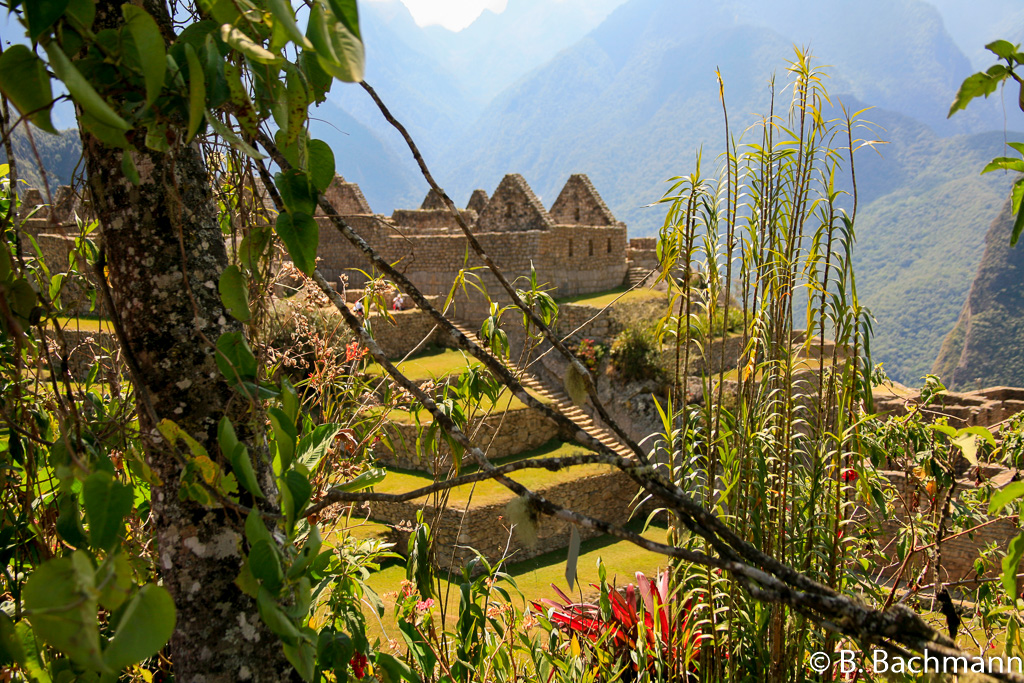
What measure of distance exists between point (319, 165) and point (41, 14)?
0.26 m

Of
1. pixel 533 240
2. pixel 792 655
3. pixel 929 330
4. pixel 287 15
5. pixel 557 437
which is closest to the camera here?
pixel 287 15

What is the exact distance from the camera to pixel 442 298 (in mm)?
11578

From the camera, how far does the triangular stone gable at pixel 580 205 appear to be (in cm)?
1324

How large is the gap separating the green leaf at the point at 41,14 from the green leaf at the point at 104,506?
0.36 meters

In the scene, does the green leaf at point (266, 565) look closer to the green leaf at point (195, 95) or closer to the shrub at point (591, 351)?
the green leaf at point (195, 95)

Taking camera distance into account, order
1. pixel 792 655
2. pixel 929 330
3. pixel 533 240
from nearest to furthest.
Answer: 1. pixel 792 655
2. pixel 533 240
3. pixel 929 330

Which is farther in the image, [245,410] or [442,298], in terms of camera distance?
[442,298]

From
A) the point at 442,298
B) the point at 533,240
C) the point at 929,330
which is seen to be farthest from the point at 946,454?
the point at 929,330

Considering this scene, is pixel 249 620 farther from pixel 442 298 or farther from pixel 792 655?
pixel 442 298

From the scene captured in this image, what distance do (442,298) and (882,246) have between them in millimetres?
37375

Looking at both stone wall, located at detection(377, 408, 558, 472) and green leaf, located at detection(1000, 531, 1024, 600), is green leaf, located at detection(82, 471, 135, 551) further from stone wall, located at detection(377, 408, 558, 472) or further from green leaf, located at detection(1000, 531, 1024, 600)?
stone wall, located at detection(377, 408, 558, 472)

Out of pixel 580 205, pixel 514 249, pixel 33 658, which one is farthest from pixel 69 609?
pixel 580 205

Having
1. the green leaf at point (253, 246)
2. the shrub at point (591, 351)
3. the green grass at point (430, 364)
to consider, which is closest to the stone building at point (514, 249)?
the green grass at point (430, 364)

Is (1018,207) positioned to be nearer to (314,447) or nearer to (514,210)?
(314,447)
